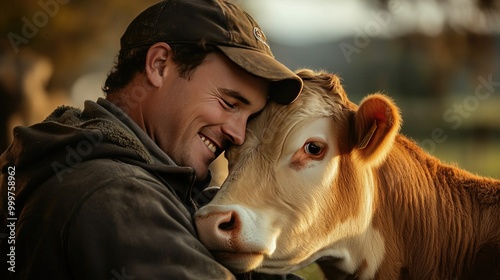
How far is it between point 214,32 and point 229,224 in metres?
0.92

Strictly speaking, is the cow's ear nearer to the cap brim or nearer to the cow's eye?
the cow's eye

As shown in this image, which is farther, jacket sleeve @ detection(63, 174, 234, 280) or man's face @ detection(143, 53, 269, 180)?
man's face @ detection(143, 53, 269, 180)

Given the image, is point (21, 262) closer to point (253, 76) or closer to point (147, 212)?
point (147, 212)

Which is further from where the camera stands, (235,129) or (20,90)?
(20,90)

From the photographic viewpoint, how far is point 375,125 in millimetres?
3521

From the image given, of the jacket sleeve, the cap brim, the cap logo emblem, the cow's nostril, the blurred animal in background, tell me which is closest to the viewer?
the jacket sleeve

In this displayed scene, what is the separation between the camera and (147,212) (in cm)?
266

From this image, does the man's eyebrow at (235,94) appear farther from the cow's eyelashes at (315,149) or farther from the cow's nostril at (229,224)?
the cow's nostril at (229,224)

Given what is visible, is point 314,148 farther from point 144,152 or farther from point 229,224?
point 144,152

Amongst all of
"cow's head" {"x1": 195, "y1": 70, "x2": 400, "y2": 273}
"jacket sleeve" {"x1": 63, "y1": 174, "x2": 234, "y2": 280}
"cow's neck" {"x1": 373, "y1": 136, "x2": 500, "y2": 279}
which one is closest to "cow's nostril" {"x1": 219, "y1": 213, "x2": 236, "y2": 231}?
"cow's head" {"x1": 195, "y1": 70, "x2": 400, "y2": 273}

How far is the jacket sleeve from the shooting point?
8.34 feet

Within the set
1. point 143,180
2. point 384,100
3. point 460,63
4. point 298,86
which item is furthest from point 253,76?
point 460,63

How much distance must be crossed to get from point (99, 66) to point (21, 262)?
46.3ft

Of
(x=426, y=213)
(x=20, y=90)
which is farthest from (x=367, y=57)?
(x=426, y=213)
